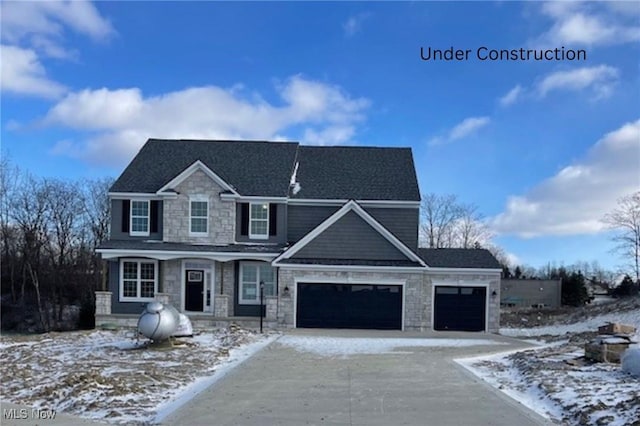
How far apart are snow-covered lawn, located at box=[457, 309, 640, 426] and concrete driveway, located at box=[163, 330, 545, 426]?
1.50 ft

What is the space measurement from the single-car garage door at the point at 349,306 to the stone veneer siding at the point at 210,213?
14.0ft

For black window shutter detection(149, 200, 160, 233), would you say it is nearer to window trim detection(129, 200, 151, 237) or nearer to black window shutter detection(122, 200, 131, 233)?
window trim detection(129, 200, 151, 237)

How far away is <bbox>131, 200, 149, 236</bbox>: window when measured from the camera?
1028 inches

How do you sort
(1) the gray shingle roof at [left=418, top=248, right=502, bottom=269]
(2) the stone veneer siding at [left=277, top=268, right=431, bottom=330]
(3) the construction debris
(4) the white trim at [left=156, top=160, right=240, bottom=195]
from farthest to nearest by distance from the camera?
(4) the white trim at [left=156, top=160, right=240, bottom=195], (1) the gray shingle roof at [left=418, top=248, right=502, bottom=269], (2) the stone veneer siding at [left=277, top=268, right=431, bottom=330], (3) the construction debris

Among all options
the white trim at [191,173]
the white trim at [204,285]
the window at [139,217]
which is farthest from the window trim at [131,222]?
the white trim at [204,285]

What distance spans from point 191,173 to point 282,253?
5314mm

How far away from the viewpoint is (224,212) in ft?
84.3

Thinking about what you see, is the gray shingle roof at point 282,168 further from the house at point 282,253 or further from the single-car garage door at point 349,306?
the single-car garage door at point 349,306

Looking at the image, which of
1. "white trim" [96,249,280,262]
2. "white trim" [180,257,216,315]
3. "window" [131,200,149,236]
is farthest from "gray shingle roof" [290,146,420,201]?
"window" [131,200,149,236]

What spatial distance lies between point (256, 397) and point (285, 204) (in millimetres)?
16137

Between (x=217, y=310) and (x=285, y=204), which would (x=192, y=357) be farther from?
(x=285, y=204)

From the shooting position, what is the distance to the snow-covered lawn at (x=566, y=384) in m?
8.49

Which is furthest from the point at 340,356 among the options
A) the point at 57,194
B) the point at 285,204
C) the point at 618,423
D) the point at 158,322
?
the point at 57,194

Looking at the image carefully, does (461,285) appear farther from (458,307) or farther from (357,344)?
(357,344)
